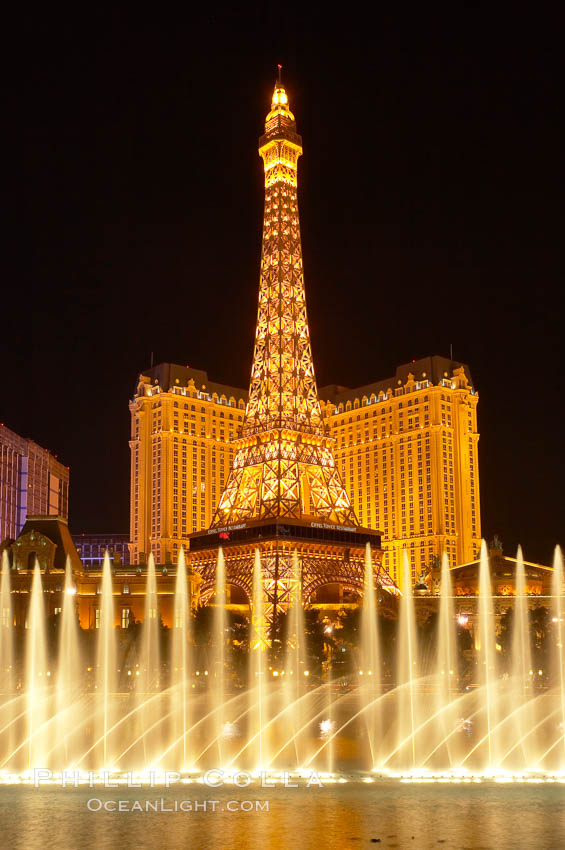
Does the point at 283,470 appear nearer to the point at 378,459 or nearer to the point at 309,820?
the point at 378,459

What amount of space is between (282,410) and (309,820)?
295 ft

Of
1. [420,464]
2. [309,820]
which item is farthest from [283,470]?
[309,820]

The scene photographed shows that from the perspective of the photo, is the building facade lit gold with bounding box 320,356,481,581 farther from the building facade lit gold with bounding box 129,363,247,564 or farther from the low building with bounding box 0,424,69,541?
the low building with bounding box 0,424,69,541

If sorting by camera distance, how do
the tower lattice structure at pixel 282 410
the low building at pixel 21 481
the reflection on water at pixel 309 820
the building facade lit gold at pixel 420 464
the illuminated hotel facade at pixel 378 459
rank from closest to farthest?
the reflection on water at pixel 309 820 < the tower lattice structure at pixel 282 410 < the building facade lit gold at pixel 420 464 < the illuminated hotel facade at pixel 378 459 < the low building at pixel 21 481

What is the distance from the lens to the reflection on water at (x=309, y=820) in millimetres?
19422

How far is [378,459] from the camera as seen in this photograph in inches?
6639

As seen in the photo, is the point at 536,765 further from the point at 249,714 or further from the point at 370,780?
the point at 249,714

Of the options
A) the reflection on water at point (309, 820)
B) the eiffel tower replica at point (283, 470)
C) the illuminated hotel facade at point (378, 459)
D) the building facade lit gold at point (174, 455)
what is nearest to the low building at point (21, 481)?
the building facade lit gold at point (174, 455)

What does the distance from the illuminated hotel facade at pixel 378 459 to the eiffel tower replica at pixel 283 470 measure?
4437 cm

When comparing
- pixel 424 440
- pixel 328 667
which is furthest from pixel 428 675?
pixel 424 440

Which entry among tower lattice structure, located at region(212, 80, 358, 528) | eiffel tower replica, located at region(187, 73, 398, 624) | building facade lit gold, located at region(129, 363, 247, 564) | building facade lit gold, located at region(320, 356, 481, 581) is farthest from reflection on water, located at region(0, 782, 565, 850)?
building facade lit gold, located at region(129, 363, 247, 564)

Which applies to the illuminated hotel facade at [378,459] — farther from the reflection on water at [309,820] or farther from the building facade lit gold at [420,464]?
the reflection on water at [309,820]

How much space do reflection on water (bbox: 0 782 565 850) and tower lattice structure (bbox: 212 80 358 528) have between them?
259ft

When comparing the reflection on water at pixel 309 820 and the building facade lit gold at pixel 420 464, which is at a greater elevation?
the building facade lit gold at pixel 420 464
